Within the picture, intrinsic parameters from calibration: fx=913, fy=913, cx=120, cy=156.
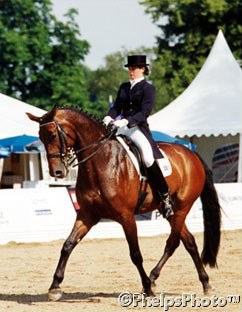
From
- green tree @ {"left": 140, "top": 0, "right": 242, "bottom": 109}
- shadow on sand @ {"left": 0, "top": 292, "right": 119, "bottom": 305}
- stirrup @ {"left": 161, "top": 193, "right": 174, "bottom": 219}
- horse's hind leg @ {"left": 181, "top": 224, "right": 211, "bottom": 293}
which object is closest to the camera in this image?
shadow on sand @ {"left": 0, "top": 292, "right": 119, "bottom": 305}

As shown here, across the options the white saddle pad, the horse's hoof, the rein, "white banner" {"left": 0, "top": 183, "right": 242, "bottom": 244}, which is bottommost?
"white banner" {"left": 0, "top": 183, "right": 242, "bottom": 244}

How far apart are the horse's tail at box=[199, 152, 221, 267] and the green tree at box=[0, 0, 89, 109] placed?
4392cm

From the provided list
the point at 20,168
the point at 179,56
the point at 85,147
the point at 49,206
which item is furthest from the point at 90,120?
the point at 179,56

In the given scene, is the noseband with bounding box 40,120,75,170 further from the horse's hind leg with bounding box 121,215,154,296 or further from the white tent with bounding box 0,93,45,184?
the white tent with bounding box 0,93,45,184

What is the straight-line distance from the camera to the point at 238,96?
25953 millimetres

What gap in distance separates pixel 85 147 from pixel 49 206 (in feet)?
26.5

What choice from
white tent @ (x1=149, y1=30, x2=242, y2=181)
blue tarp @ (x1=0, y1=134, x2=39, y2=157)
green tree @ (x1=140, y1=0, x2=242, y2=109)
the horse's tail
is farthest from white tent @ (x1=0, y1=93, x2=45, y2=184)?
green tree @ (x1=140, y1=0, x2=242, y2=109)

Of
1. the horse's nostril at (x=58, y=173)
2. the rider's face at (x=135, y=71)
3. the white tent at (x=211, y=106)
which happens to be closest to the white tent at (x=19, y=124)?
the white tent at (x=211, y=106)

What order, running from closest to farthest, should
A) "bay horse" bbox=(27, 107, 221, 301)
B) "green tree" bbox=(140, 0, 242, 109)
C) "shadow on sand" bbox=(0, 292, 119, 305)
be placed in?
"bay horse" bbox=(27, 107, 221, 301) < "shadow on sand" bbox=(0, 292, 119, 305) < "green tree" bbox=(140, 0, 242, 109)

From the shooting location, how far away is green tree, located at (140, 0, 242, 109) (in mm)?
47719

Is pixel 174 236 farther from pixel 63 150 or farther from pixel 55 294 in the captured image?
pixel 63 150

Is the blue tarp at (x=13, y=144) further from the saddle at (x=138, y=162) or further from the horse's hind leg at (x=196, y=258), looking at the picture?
the saddle at (x=138, y=162)

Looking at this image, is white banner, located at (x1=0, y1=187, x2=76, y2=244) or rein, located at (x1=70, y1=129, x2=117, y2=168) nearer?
rein, located at (x1=70, y1=129, x2=117, y2=168)

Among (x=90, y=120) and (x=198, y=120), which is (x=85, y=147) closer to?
(x=90, y=120)
